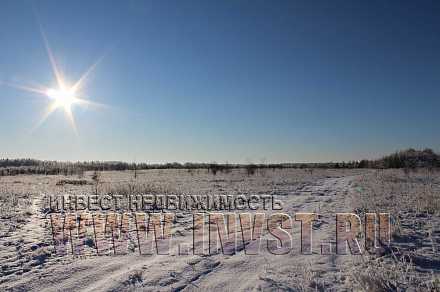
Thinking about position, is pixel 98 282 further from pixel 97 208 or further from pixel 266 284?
pixel 97 208

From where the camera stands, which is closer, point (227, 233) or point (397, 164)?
point (227, 233)

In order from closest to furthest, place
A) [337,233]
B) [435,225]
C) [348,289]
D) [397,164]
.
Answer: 1. [348,289]
2. [337,233]
3. [435,225]
4. [397,164]

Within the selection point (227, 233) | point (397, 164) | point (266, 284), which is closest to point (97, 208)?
point (227, 233)

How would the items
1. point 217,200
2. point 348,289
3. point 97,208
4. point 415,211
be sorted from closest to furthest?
point 348,289 → point 415,211 → point 97,208 → point 217,200

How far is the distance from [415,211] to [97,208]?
846 cm

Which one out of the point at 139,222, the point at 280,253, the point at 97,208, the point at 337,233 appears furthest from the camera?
the point at 97,208

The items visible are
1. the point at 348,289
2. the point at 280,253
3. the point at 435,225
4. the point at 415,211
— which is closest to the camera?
the point at 348,289

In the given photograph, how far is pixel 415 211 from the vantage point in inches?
339

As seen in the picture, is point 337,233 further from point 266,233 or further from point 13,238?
point 13,238

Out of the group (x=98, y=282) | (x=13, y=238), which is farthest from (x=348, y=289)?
(x=13, y=238)

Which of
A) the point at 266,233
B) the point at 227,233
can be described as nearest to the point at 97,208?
the point at 227,233

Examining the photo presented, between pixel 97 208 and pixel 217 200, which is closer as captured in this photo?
pixel 97 208

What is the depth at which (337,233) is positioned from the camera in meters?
6.15

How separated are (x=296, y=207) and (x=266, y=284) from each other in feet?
21.3
